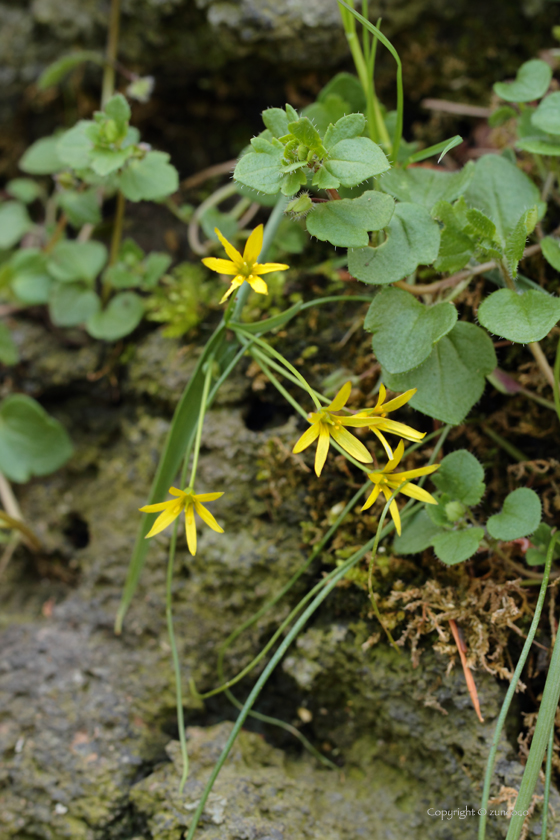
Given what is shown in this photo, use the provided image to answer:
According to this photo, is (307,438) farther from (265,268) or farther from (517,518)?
(517,518)

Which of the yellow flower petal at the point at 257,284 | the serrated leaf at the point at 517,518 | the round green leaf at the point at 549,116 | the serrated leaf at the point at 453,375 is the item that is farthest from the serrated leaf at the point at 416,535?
the round green leaf at the point at 549,116

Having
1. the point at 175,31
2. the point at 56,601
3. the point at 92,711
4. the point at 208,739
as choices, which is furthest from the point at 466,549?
the point at 175,31

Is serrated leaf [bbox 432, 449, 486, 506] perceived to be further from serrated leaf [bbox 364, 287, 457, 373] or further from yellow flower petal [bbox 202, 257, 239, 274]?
yellow flower petal [bbox 202, 257, 239, 274]

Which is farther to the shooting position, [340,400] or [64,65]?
[64,65]

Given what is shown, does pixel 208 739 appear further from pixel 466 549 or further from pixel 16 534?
pixel 16 534

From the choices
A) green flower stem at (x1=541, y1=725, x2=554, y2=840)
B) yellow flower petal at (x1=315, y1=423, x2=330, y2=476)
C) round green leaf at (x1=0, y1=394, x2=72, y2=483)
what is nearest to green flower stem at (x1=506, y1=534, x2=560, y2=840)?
green flower stem at (x1=541, y1=725, x2=554, y2=840)

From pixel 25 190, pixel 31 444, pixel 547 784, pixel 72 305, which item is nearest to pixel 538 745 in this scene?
pixel 547 784
